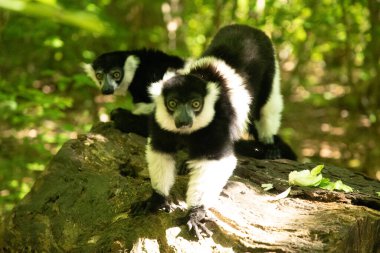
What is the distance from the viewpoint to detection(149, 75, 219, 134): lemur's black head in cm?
351

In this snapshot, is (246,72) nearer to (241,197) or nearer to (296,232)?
(241,197)

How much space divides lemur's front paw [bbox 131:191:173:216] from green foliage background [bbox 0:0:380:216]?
7.15ft

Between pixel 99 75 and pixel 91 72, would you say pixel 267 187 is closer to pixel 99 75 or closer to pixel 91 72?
pixel 99 75

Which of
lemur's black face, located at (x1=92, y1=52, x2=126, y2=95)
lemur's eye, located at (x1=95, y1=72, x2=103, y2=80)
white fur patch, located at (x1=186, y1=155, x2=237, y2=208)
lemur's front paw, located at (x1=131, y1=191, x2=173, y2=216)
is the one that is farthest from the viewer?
lemur's eye, located at (x1=95, y1=72, x2=103, y2=80)

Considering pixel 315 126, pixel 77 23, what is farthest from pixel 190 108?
pixel 315 126

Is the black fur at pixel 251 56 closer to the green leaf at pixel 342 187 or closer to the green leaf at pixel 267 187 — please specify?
the green leaf at pixel 267 187

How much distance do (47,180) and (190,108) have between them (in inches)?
68.7

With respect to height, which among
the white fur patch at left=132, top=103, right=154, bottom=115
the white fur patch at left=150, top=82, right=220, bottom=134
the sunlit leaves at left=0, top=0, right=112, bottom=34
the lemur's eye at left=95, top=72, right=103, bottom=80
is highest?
the sunlit leaves at left=0, top=0, right=112, bottom=34

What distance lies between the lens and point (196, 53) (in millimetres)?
11461

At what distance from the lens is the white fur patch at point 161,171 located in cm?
352

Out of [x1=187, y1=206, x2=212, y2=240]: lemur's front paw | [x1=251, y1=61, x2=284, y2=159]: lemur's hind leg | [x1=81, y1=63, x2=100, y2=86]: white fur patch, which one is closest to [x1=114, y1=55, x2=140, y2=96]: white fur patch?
[x1=81, y1=63, x2=100, y2=86]: white fur patch

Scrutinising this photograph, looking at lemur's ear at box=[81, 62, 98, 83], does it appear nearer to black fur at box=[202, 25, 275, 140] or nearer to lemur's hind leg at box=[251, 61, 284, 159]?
black fur at box=[202, 25, 275, 140]

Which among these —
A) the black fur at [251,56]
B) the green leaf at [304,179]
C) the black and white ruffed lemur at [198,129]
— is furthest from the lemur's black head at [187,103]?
the green leaf at [304,179]

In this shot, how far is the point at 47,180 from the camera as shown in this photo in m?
4.31
